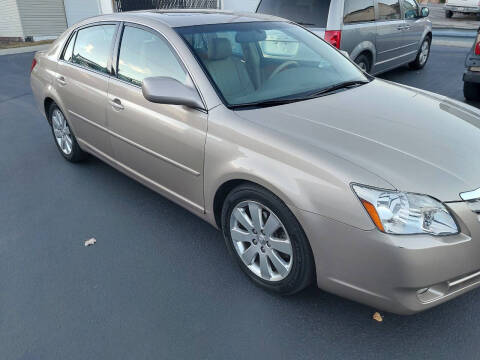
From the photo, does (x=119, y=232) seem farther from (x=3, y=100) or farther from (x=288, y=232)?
(x=3, y=100)

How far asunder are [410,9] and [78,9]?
580 inches

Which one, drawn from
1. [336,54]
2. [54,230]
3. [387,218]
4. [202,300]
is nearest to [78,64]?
[54,230]

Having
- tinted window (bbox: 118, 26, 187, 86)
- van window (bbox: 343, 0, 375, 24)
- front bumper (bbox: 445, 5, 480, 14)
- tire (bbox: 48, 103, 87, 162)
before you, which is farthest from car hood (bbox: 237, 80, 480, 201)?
front bumper (bbox: 445, 5, 480, 14)

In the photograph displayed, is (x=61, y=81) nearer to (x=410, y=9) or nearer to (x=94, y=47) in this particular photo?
(x=94, y=47)

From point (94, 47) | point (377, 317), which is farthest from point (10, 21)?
point (377, 317)

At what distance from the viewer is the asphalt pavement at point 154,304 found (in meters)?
2.35

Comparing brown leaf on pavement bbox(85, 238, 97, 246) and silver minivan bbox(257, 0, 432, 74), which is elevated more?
silver minivan bbox(257, 0, 432, 74)

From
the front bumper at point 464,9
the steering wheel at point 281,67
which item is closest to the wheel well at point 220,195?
the steering wheel at point 281,67

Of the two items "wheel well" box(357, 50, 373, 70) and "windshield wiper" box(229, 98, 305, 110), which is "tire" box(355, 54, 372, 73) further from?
"windshield wiper" box(229, 98, 305, 110)

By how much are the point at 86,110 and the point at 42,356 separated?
92.8 inches

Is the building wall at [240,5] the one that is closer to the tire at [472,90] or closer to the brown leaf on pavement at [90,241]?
the tire at [472,90]

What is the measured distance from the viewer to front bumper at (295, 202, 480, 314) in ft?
6.73

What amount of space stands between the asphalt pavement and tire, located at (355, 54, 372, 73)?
14.2 feet

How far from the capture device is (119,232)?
11.6ft
